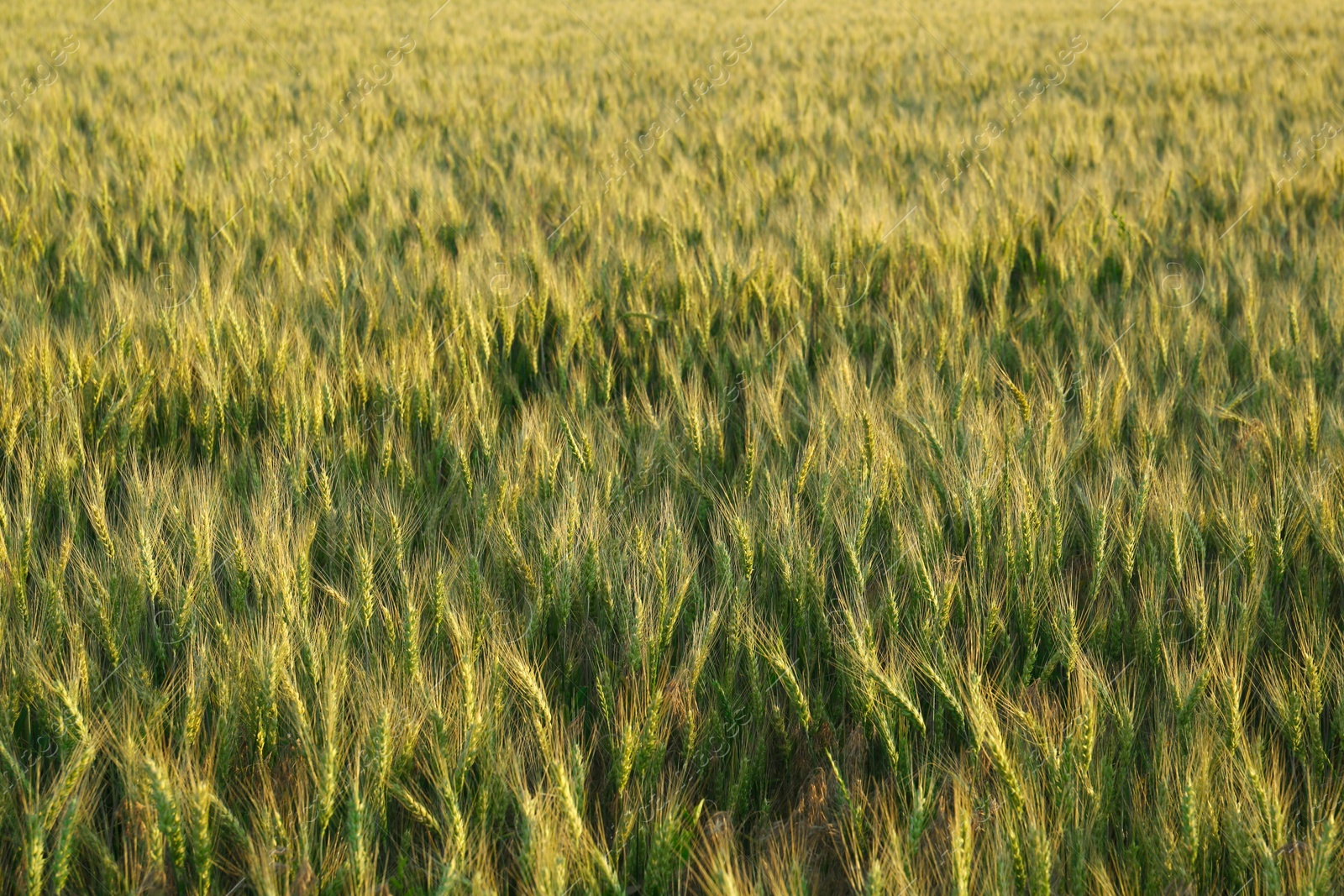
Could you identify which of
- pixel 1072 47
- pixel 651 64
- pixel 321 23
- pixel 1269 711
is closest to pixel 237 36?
pixel 321 23

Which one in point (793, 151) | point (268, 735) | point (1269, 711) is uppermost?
point (793, 151)

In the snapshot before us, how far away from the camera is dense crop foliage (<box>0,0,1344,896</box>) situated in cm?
95

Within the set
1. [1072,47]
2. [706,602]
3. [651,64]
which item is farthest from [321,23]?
[706,602]

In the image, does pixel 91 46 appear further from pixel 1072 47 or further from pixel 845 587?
pixel 845 587

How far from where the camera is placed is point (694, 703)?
1125 millimetres

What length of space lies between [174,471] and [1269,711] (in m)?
1.69

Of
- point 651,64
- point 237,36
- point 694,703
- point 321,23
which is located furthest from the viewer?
point 321,23

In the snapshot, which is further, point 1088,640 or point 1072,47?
point 1072,47

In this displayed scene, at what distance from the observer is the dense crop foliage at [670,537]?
95cm

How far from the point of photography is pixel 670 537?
1294 millimetres

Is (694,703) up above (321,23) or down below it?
below

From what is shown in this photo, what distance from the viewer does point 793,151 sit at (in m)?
4.17

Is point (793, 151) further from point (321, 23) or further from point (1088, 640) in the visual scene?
point (321, 23)

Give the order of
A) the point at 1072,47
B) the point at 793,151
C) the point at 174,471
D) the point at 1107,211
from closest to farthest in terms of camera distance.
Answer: the point at 174,471 → the point at 1107,211 → the point at 793,151 → the point at 1072,47
